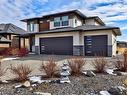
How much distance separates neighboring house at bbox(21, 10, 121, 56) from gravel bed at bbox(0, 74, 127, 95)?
15259mm

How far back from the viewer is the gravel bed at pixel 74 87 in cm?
679

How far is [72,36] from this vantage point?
2547 centimetres

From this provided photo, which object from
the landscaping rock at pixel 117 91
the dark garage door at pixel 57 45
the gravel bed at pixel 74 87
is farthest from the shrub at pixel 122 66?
the dark garage door at pixel 57 45

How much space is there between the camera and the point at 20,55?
2552cm

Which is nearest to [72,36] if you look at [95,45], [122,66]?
[95,45]

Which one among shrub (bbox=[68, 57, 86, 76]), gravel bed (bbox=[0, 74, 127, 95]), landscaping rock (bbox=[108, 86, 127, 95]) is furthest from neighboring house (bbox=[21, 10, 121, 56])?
landscaping rock (bbox=[108, 86, 127, 95])

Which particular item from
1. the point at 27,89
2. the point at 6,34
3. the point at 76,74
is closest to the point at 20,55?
the point at 6,34

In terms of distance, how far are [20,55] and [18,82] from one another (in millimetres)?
17842

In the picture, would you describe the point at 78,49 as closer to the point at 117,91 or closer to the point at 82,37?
the point at 82,37

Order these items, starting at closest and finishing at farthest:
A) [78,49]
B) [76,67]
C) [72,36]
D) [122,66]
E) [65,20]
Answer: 1. [76,67]
2. [122,66]
3. [78,49]
4. [72,36]
5. [65,20]

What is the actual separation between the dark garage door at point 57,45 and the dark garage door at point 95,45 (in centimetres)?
235

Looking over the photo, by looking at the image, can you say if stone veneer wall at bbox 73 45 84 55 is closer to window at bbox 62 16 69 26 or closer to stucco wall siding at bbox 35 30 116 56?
stucco wall siding at bbox 35 30 116 56

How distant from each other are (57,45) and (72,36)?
2959 mm

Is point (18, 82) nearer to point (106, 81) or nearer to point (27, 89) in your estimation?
point (27, 89)
